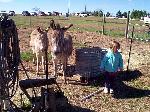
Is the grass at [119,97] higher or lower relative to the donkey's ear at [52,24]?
lower

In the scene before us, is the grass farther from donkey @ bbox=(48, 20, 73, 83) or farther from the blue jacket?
donkey @ bbox=(48, 20, 73, 83)

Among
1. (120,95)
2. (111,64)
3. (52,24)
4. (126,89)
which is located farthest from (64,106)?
(52,24)

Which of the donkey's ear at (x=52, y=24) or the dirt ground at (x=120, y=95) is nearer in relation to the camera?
the dirt ground at (x=120, y=95)

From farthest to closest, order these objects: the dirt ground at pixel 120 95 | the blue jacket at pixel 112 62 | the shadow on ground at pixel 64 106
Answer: the blue jacket at pixel 112 62 < the dirt ground at pixel 120 95 < the shadow on ground at pixel 64 106

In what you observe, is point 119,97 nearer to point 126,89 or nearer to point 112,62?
point 126,89

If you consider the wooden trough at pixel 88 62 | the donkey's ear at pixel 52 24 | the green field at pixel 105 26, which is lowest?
the green field at pixel 105 26

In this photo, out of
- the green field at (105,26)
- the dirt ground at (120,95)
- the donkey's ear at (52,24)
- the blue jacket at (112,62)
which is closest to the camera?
the dirt ground at (120,95)

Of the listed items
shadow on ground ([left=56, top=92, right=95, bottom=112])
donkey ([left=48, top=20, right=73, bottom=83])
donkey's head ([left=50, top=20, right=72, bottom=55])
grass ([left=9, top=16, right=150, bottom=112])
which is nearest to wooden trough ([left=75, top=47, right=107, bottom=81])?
donkey ([left=48, top=20, right=73, bottom=83])

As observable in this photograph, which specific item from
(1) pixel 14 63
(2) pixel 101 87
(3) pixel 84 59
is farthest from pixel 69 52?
(1) pixel 14 63

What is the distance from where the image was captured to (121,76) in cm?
1437

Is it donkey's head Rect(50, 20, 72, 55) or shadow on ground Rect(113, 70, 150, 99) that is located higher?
donkey's head Rect(50, 20, 72, 55)

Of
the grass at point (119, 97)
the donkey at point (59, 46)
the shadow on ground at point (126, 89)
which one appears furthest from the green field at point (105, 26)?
the donkey at point (59, 46)

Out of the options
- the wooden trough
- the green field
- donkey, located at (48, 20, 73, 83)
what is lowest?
the green field

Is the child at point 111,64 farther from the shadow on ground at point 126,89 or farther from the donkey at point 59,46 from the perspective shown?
the donkey at point 59,46
